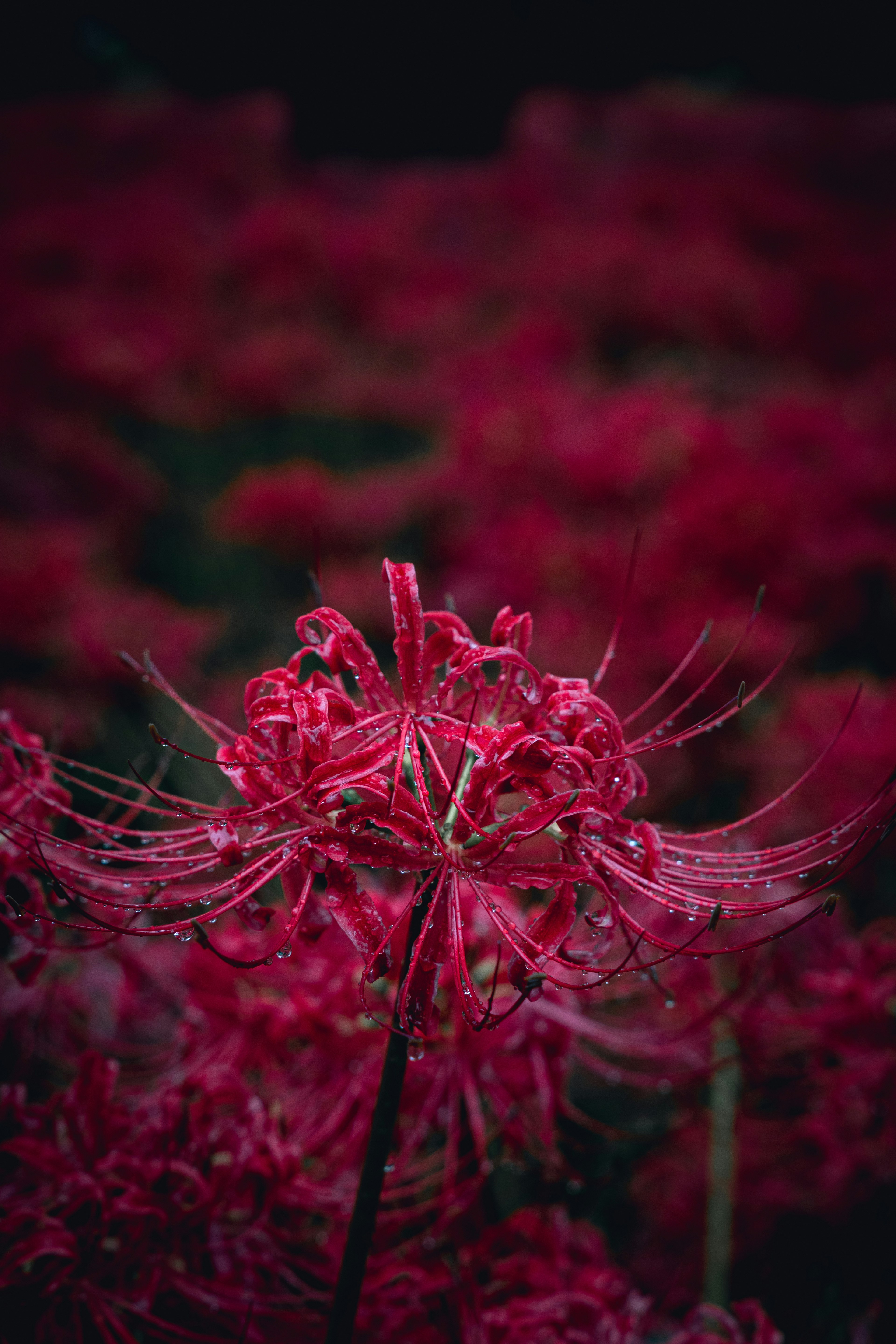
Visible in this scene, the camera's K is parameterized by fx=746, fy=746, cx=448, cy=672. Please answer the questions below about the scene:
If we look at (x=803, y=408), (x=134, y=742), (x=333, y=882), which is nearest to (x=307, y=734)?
(x=333, y=882)

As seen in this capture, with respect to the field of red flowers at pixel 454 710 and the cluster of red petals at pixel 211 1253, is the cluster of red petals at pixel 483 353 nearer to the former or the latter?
the field of red flowers at pixel 454 710

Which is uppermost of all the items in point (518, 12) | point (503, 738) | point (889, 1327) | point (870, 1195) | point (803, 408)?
point (518, 12)

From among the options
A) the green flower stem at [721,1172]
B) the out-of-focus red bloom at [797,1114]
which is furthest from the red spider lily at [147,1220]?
the green flower stem at [721,1172]

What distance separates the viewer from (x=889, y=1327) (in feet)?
3.27

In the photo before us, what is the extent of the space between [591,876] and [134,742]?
86.0 inches

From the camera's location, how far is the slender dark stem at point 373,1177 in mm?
574

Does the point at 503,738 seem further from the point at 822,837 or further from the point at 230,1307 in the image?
the point at 230,1307

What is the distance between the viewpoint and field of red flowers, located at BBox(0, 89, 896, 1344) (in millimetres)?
590

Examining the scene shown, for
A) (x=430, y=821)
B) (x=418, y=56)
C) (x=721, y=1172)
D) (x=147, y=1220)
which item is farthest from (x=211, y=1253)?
(x=418, y=56)

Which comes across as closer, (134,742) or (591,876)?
(591,876)

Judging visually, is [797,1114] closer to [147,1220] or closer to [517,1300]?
[517,1300]

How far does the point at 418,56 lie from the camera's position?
454 cm

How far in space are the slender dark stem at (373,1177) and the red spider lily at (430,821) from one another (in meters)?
0.03

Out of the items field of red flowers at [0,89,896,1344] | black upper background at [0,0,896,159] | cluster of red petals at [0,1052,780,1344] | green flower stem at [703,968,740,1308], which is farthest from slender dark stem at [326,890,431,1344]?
black upper background at [0,0,896,159]
